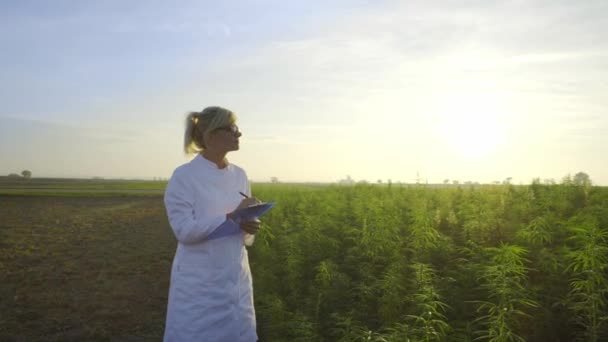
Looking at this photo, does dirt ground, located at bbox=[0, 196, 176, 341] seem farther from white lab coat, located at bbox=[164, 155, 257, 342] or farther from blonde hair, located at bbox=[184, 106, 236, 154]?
blonde hair, located at bbox=[184, 106, 236, 154]

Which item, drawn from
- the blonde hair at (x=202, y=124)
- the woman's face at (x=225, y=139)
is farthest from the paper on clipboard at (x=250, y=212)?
the blonde hair at (x=202, y=124)

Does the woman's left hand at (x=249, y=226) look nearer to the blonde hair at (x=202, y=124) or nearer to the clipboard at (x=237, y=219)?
the clipboard at (x=237, y=219)

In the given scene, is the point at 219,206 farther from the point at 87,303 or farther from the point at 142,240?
the point at 142,240

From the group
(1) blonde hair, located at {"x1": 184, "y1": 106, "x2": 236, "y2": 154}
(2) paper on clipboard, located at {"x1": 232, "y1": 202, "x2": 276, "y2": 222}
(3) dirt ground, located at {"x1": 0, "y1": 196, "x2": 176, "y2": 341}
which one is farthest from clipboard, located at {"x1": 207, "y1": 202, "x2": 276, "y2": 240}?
(3) dirt ground, located at {"x1": 0, "y1": 196, "x2": 176, "y2": 341}

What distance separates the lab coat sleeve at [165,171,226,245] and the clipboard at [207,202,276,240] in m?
0.04

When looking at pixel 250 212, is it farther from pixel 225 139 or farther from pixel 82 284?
pixel 82 284

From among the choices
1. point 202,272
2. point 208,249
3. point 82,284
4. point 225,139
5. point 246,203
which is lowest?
point 82,284

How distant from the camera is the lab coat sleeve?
105 inches

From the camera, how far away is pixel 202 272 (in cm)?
282

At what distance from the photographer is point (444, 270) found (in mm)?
6570

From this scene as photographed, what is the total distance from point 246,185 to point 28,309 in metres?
6.90

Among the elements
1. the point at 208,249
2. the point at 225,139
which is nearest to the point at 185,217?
the point at 208,249

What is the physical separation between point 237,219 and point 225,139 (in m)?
0.55

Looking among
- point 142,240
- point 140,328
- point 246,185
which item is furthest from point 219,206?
point 142,240
